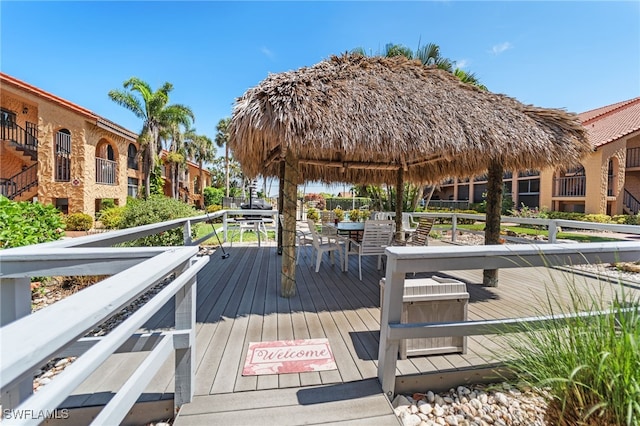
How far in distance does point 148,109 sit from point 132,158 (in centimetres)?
353

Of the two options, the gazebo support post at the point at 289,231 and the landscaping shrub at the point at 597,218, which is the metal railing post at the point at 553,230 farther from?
the landscaping shrub at the point at 597,218

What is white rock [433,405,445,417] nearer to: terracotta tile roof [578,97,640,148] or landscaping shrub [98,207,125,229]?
landscaping shrub [98,207,125,229]

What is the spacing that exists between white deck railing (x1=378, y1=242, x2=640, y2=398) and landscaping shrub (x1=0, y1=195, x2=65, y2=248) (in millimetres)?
4989

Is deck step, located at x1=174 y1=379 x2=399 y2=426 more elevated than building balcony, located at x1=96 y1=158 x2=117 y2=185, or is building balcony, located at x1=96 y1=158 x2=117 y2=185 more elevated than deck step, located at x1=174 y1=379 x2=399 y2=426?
building balcony, located at x1=96 y1=158 x2=117 y2=185

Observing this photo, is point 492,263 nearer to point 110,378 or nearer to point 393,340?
point 393,340

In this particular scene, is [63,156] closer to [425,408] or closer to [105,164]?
[105,164]

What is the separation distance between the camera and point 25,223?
421 centimetres

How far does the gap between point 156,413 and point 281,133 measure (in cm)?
294

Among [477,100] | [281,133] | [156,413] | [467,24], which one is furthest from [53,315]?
[467,24]

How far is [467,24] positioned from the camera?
793 cm

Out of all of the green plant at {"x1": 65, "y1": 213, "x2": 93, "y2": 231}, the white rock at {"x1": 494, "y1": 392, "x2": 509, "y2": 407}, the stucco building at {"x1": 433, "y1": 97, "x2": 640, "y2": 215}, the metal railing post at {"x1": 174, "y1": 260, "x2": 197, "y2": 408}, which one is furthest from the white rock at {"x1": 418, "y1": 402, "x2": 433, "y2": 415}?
the green plant at {"x1": 65, "y1": 213, "x2": 93, "y2": 231}

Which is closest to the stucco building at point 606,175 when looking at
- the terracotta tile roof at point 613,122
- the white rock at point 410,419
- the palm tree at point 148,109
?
the terracotta tile roof at point 613,122

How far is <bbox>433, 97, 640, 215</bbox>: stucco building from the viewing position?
1459 centimetres

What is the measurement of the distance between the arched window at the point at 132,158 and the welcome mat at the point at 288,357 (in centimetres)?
2023
